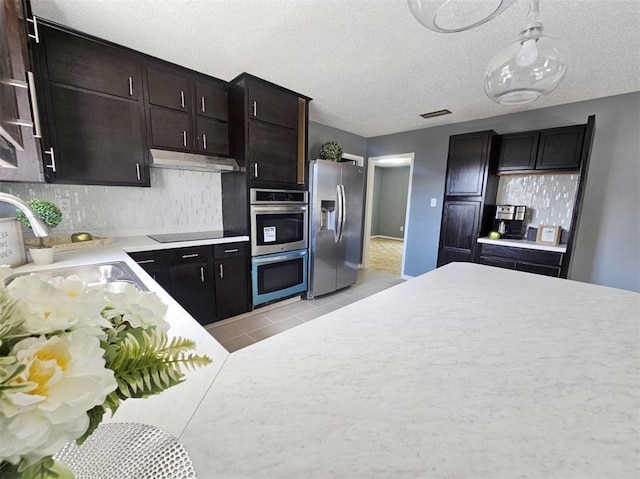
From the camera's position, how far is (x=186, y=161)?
2.26 m

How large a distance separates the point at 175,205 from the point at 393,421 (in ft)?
9.20

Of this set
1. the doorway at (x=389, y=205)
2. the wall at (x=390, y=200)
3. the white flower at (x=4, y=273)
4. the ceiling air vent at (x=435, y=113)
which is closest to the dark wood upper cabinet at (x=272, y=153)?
the ceiling air vent at (x=435, y=113)

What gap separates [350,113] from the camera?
3373 mm

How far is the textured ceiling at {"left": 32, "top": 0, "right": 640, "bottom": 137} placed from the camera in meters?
1.56

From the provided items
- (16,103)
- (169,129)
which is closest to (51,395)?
(16,103)

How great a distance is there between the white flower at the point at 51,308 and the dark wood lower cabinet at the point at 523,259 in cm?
353

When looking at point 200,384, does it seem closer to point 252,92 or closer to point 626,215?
point 252,92

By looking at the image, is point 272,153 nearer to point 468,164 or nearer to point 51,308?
point 468,164

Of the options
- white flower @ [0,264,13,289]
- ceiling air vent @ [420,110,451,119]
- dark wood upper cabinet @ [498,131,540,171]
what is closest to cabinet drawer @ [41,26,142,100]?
white flower @ [0,264,13,289]

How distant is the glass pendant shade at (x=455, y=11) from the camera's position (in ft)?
2.72

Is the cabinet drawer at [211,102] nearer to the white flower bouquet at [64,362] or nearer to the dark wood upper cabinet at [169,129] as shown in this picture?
the dark wood upper cabinet at [169,129]

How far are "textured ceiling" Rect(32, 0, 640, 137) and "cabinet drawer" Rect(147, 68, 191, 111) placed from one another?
5.6 inches

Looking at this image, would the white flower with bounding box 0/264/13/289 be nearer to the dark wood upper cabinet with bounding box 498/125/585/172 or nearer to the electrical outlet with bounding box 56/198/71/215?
the electrical outlet with bounding box 56/198/71/215

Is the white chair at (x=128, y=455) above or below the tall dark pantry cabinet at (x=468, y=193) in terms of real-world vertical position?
below
